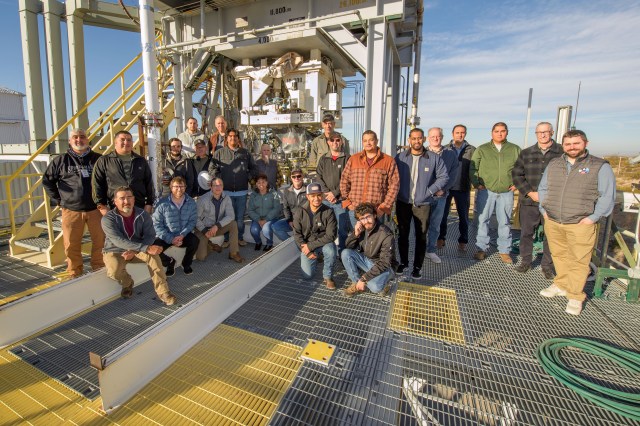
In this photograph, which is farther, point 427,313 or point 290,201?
point 290,201

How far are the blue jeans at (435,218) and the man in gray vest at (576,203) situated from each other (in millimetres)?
1310

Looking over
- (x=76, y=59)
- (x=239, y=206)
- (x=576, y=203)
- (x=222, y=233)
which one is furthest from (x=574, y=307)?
(x=76, y=59)

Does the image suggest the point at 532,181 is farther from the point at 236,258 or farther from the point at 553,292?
the point at 236,258

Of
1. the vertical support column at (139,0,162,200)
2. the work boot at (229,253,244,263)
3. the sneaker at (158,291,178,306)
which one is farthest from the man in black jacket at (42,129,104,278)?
the work boot at (229,253,244,263)

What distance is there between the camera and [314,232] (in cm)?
439

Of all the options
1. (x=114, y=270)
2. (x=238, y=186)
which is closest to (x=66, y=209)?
(x=114, y=270)

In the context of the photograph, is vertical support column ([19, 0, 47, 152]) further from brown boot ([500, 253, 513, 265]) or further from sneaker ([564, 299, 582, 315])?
sneaker ([564, 299, 582, 315])

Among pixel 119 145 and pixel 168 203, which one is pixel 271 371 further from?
pixel 119 145

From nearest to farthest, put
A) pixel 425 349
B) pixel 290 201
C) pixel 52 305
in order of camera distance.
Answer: pixel 425 349
pixel 52 305
pixel 290 201

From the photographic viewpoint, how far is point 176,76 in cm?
795

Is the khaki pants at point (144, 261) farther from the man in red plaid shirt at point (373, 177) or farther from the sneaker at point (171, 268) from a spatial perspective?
the man in red plaid shirt at point (373, 177)

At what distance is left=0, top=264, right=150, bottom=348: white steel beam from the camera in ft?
9.70

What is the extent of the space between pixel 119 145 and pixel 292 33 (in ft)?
14.8

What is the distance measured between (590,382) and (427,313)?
1.39m
